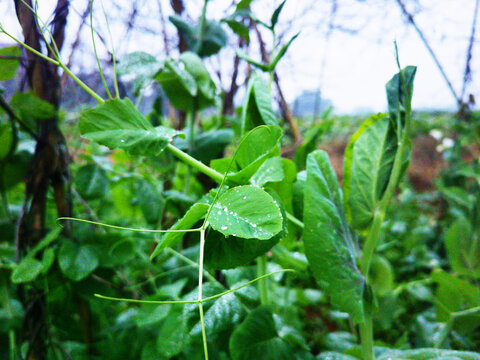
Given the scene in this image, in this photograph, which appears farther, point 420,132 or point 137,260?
point 420,132

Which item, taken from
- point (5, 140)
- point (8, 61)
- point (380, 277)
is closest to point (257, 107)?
point (8, 61)

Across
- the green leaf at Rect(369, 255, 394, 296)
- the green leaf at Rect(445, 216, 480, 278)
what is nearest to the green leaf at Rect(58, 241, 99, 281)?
the green leaf at Rect(369, 255, 394, 296)

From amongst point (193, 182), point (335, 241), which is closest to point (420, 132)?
point (193, 182)

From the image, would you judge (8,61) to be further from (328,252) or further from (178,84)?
(328,252)

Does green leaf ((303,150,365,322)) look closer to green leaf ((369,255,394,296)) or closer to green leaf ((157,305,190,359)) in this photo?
green leaf ((157,305,190,359))

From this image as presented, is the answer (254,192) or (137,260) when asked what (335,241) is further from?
(137,260)

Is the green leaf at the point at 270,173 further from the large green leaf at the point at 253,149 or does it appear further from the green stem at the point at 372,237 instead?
the green stem at the point at 372,237

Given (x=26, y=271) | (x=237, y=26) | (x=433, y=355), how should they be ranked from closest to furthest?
1. (x=433, y=355)
2. (x=26, y=271)
3. (x=237, y=26)
